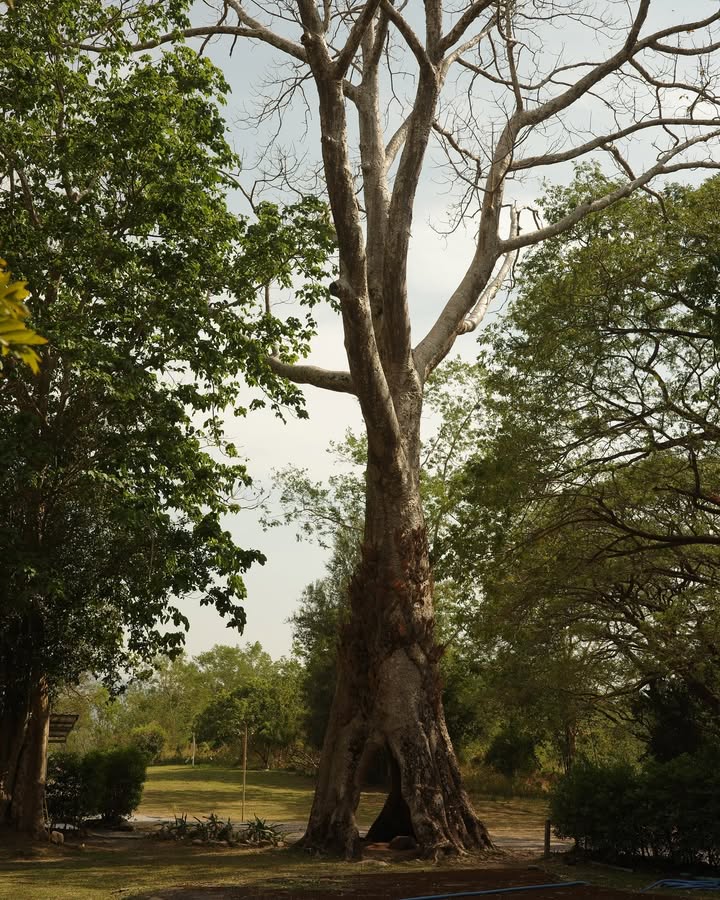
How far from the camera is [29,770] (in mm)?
13180

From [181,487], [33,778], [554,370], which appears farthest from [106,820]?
[554,370]

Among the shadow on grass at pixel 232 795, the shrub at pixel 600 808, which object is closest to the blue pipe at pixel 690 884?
the shrub at pixel 600 808

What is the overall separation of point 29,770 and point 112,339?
6251 mm

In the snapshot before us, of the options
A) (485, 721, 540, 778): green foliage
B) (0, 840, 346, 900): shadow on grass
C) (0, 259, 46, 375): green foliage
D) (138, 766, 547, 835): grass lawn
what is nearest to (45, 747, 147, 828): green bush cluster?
(0, 840, 346, 900): shadow on grass

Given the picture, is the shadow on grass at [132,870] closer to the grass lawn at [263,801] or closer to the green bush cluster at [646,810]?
the green bush cluster at [646,810]

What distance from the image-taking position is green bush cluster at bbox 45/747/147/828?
1480cm

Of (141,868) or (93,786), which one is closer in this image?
(141,868)

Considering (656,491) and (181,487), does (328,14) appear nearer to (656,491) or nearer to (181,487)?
(181,487)

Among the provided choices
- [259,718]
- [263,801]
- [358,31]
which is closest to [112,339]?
[358,31]

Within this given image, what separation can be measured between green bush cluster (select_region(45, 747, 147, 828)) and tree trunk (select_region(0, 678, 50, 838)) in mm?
1472

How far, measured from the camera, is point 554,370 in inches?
510

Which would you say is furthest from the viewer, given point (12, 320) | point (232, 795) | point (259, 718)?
point (259, 718)

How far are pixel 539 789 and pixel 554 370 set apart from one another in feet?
61.6

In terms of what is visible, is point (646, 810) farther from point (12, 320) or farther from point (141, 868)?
point (12, 320)
